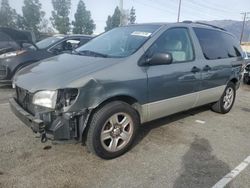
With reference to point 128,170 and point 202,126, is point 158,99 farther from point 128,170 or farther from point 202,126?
point 202,126

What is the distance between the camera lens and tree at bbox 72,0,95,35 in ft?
206

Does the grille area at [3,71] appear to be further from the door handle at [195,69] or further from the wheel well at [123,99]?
the door handle at [195,69]

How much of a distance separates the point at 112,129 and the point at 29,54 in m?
4.68

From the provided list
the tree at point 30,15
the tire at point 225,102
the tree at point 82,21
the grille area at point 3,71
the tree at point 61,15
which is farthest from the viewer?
the tree at point 82,21

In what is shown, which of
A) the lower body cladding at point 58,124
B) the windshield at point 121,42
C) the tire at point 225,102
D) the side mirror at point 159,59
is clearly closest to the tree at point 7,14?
the windshield at point 121,42

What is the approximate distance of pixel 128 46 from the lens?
3756 mm

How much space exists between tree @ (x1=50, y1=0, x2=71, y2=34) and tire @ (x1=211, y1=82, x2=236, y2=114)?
56961 millimetres

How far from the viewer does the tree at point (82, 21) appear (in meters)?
62.6

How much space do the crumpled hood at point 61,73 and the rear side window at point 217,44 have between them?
6.88 feet

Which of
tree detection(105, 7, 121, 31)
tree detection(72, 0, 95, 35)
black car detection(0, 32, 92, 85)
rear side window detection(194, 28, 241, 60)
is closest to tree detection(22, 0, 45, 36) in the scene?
tree detection(72, 0, 95, 35)

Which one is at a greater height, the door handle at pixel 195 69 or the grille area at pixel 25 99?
the door handle at pixel 195 69

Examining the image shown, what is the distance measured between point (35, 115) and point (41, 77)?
1.59ft

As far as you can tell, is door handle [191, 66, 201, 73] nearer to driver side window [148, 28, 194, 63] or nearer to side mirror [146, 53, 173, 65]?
driver side window [148, 28, 194, 63]

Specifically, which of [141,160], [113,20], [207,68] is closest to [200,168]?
[141,160]
